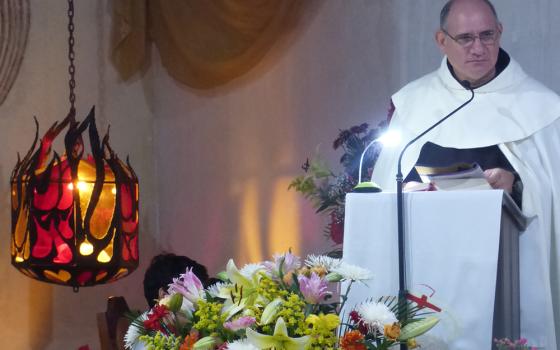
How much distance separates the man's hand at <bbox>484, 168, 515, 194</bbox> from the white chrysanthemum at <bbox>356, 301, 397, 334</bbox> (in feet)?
3.01

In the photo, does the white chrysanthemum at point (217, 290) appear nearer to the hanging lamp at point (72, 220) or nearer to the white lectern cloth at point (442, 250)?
the white lectern cloth at point (442, 250)

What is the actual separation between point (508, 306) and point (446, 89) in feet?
3.34

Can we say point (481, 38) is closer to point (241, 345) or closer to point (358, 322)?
point (358, 322)

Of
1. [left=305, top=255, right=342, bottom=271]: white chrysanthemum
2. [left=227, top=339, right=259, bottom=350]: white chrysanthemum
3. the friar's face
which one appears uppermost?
the friar's face

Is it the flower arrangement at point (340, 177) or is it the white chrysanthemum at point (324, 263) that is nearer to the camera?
the white chrysanthemum at point (324, 263)

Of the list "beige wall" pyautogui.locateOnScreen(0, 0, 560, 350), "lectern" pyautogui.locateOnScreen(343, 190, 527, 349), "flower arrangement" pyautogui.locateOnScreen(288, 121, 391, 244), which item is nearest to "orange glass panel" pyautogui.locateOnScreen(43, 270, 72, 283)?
"beige wall" pyautogui.locateOnScreen(0, 0, 560, 350)

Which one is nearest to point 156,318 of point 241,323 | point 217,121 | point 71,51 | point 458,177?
point 241,323

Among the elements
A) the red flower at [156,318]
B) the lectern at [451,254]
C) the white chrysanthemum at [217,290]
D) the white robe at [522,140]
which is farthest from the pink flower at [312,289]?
the white robe at [522,140]

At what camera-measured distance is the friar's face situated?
331cm

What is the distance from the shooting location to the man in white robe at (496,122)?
3053 mm

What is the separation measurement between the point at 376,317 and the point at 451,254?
0.48m

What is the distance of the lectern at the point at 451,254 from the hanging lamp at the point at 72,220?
2.18m

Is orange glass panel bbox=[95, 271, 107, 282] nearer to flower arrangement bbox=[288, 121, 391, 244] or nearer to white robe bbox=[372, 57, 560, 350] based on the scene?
flower arrangement bbox=[288, 121, 391, 244]

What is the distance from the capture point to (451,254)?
2.62 meters
